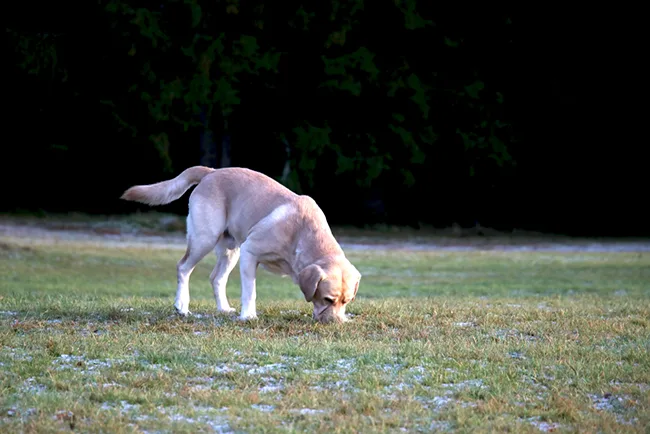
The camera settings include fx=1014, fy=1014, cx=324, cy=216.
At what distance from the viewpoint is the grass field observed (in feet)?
19.7

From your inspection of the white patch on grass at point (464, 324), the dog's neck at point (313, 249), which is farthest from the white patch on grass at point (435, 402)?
the white patch on grass at point (464, 324)

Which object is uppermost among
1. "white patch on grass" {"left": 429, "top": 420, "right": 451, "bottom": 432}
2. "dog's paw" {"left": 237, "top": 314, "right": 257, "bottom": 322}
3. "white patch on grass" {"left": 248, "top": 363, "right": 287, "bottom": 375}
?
"white patch on grass" {"left": 429, "top": 420, "right": 451, "bottom": 432}

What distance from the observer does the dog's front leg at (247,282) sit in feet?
32.6

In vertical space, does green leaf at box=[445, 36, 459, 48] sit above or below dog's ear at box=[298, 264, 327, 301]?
above

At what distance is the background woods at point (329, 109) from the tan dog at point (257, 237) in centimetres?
1914

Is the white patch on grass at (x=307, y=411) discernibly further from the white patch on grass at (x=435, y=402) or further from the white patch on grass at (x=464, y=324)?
the white patch on grass at (x=464, y=324)

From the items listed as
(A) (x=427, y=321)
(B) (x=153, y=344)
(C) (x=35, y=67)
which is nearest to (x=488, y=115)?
(C) (x=35, y=67)

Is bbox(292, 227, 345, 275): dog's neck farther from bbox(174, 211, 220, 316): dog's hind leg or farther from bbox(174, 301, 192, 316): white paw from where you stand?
bbox(174, 301, 192, 316): white paw

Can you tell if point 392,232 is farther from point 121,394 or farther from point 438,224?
point 121,394

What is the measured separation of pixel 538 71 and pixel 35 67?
15.5 meters

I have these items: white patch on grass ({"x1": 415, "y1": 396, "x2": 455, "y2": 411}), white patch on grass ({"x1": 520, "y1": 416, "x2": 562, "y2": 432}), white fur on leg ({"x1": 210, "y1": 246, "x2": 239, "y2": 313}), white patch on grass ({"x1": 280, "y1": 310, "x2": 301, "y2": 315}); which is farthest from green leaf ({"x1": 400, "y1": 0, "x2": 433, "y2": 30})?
white patch on grass ({"x1": 520, "y1": 416, "x2": 562, "y2": 432})

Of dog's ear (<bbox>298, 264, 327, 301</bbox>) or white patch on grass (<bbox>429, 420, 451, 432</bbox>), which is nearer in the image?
white patch on grass (<bbox>429, 420, 451, 432</bbox>)

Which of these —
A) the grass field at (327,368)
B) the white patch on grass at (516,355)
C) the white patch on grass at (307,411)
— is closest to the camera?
the grass field at (327,368)

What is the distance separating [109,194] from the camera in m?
32.3
